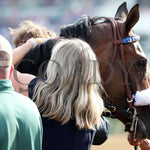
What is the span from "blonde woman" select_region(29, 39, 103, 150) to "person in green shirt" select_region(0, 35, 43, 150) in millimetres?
240

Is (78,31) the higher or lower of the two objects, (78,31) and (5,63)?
the higher

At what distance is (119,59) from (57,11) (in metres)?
10.00

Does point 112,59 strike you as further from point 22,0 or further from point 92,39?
point 22,0

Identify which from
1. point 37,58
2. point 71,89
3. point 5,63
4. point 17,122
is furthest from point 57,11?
point 17,122

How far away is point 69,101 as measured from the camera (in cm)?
207

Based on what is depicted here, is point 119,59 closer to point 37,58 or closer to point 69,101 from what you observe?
point 37,58

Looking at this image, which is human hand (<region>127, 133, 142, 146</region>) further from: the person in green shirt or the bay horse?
the person in green shirt

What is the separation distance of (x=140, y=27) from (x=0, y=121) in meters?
11.0

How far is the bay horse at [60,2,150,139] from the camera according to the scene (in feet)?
10.2

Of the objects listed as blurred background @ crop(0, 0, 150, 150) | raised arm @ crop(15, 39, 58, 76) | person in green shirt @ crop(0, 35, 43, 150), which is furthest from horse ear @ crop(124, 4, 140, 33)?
blurred background @ crop(0, 0, 150, 150)

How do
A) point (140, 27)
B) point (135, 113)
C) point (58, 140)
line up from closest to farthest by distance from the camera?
point (58, 140), point (135, 113), point (140, 27)

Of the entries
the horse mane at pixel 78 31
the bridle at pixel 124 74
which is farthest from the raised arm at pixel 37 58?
the bridle at pixel 124 74

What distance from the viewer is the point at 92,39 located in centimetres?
312

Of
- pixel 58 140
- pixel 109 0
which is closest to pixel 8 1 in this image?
pixel 109 0
